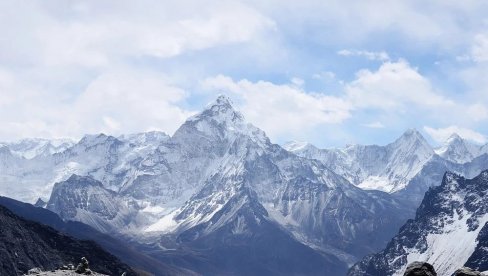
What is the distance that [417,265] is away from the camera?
5034 cm

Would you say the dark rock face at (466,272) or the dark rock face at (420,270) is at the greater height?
the dark rock face at (466,272)

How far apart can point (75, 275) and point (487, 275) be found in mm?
34074

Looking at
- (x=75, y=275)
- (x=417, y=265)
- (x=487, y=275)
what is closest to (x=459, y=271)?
(x=417, y=265)

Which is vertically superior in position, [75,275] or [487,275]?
[487,275]

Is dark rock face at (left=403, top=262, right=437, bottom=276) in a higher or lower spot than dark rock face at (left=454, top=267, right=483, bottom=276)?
lower

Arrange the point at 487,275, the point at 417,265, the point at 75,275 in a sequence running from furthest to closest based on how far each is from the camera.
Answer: the point at 75,275
the point at 487,275
the point at 417,265

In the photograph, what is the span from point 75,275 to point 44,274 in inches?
109

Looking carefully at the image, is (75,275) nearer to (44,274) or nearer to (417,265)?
(44,274)

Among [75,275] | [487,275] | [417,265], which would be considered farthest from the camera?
[75,275]

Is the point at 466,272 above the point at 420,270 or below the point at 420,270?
above

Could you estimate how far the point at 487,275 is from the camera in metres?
58.2

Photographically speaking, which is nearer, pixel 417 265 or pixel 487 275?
pixel 417 265

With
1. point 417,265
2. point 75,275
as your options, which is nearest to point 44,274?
point 75,275

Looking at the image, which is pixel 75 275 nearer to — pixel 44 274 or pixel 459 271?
pixel 44 274
